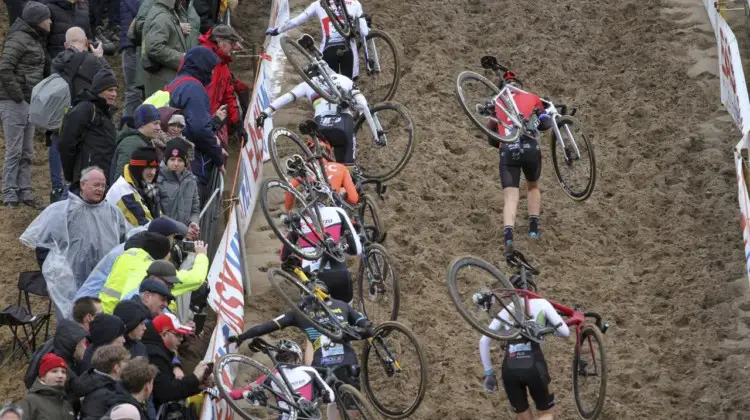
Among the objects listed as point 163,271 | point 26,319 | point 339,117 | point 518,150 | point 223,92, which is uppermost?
point 223,92

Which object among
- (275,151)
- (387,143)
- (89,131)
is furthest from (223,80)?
(89,131)

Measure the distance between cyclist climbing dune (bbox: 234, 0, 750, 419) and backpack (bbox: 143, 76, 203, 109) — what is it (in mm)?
2481

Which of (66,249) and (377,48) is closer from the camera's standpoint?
(66,249)

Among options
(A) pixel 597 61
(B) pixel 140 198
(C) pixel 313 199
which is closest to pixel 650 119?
(A) pixel 597 61

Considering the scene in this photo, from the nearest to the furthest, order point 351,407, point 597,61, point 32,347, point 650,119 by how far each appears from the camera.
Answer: point 351,407
point 32,347
point 650,119
point 597,61

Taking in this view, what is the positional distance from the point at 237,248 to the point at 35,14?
3.59 meters

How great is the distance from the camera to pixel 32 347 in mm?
13750

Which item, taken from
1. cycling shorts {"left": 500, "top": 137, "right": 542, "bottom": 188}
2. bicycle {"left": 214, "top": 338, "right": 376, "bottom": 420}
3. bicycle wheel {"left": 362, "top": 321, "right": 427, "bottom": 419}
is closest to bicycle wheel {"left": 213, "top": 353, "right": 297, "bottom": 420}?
bicycle {"left": 214, "top": 338, "right": 376, "bottom": 420}

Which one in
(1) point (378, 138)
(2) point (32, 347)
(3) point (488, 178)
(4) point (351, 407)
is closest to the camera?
(4) point (351, 407)

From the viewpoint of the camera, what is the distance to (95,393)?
31.6 ft

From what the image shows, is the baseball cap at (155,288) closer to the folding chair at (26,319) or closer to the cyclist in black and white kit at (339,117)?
the folding chair at (26,319)

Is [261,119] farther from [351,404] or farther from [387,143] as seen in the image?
[351,404]

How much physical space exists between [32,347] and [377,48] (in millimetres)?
6655

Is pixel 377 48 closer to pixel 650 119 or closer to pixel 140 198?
pixel 650 119
